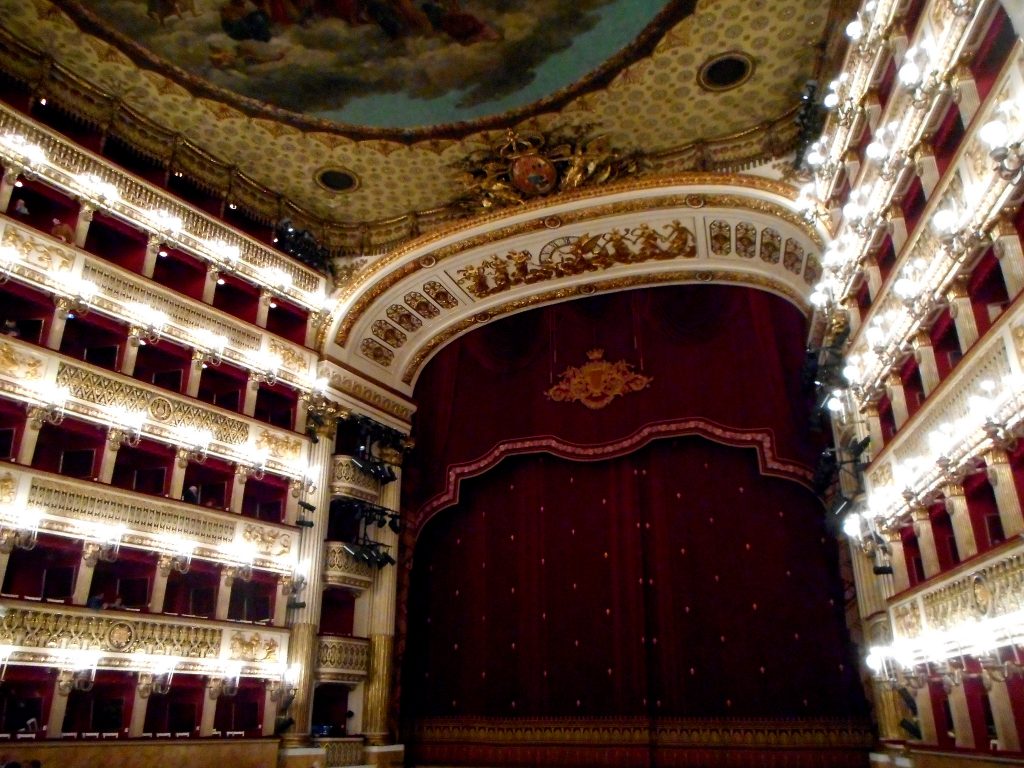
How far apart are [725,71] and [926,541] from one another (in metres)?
8.71

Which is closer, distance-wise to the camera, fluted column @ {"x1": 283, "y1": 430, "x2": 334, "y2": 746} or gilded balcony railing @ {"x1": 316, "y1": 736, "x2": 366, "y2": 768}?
fluted column @ {"x1": 283, "y1": 430, "x2": 334, "y2": 746}

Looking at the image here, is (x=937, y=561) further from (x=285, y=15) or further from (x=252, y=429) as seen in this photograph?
(x=285, y=15)

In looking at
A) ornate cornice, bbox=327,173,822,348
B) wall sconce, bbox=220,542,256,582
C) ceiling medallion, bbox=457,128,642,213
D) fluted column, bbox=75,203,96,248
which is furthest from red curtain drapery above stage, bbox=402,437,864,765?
fluted column, bbox=75,203,96,248

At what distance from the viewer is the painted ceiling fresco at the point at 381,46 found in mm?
13664

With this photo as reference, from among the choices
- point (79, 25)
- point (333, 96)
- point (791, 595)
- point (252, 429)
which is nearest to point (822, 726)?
point (791, 595)

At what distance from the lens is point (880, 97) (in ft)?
37.2

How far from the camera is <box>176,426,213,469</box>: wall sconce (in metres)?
14.2

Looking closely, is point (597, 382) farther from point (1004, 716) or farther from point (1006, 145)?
point (1006, 145)

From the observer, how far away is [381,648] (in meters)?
16.3

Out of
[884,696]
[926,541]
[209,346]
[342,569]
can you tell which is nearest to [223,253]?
[209,346]

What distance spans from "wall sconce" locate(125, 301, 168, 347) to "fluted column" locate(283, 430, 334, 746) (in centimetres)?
365

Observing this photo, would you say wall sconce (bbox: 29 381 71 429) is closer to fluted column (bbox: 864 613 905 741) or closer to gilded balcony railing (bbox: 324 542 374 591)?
gilded balcony railing (bbox: 324 542 374 591)

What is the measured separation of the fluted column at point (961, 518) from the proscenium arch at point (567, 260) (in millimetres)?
6644

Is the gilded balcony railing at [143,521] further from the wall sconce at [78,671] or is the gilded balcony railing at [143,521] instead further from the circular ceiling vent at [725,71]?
the circular ceiling vent at [725,71]
